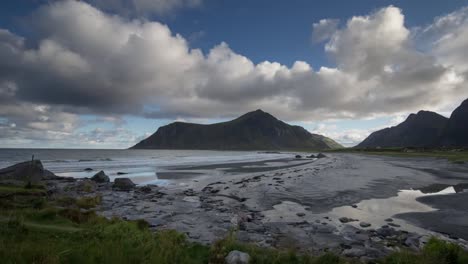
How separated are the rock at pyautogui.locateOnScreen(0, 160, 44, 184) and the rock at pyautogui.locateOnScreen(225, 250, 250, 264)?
28.6m

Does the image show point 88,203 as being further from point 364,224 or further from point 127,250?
point 364,224

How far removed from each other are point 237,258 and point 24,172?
106ft

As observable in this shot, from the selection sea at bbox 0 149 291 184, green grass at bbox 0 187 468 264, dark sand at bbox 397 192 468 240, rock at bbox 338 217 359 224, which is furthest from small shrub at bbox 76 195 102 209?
dark sand at bbox 397 192 468 240

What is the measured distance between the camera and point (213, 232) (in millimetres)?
11953

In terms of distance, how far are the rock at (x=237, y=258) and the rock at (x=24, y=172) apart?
28606mm

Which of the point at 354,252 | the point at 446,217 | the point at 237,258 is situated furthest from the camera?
the point at 446,217

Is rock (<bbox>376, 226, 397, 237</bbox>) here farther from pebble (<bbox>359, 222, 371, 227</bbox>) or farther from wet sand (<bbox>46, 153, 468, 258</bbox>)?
pebble (<bbox>359, 222, 371, 227</bbox>)

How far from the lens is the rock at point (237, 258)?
281 inches

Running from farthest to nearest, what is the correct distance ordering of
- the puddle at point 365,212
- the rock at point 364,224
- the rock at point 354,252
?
the puddle at point 365,212 → the rock at point 364,224 → the rock at point 354,252

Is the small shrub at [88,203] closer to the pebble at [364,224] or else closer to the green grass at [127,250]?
the green grass at [127,250]

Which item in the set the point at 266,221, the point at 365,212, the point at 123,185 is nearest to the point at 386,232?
the point at 365,212

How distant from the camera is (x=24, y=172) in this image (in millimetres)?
29188

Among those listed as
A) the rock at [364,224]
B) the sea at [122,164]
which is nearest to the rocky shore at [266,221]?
the rock at [364,224]

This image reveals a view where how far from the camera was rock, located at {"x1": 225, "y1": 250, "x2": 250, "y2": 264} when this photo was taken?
7133mm
